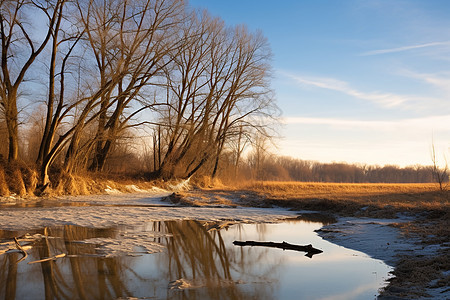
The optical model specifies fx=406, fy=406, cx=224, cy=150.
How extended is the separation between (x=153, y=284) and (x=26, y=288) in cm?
169

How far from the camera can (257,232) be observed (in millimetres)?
12203

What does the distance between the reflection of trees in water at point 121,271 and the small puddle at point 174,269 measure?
0.5 inches

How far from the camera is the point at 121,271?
6602 mm

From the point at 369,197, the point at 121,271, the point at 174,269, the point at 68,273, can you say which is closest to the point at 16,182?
the point at 68,273

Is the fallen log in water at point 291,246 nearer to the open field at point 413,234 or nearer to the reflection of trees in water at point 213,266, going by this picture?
the reflection of trees in water at point 213,266

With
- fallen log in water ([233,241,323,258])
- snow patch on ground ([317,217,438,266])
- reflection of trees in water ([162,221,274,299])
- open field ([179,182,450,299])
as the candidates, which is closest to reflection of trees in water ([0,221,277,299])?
reflection of trees in water ([162,221,274,299])

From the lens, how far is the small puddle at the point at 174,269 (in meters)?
5.60

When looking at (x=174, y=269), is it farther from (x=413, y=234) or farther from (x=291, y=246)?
(x=413, y=234)

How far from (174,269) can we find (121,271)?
903mm

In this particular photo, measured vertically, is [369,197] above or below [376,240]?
above

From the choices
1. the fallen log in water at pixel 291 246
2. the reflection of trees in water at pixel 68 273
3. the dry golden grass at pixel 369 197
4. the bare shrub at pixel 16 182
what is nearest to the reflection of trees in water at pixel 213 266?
the fallen log in water at pixel 291 246

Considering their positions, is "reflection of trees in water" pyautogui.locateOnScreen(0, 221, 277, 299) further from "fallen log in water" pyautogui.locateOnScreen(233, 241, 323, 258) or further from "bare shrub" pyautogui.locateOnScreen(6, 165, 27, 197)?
"bare shrub" pyautogui.locateOnScreen(6, 165, 27, 197)

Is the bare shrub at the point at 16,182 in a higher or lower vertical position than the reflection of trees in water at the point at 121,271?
higher

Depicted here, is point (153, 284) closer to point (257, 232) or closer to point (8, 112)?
→ point (257, 232)
